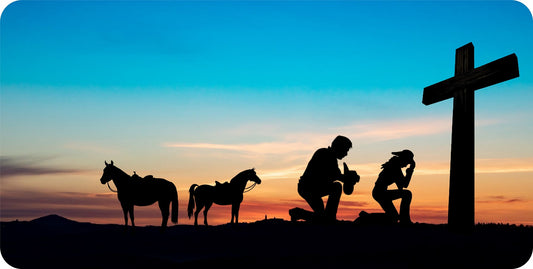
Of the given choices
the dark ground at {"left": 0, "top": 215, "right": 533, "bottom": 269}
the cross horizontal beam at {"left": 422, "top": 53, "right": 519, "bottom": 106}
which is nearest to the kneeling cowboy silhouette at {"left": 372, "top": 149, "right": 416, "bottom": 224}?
the dark ground at {"left": 0, "top": 215, "right": 533, "bottom": 269}

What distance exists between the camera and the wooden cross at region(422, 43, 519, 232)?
12758mm

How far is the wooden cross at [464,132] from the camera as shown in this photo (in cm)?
1276

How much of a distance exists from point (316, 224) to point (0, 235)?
27.7 feet

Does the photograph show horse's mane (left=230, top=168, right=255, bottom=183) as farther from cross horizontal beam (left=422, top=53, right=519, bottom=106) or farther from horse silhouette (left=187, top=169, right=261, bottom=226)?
cross horizontal beam (left=422, top=53, right=519, bottom=106)

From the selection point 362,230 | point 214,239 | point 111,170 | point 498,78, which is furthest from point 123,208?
point 498,78

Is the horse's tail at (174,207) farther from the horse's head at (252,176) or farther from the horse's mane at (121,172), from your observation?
the horse's head at (252,176)

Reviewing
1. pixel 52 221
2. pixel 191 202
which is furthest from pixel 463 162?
pixel 52 221

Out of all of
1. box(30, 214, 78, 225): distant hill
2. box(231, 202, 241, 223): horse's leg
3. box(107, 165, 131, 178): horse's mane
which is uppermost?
box(107, 165, 131, 178): horse's mane

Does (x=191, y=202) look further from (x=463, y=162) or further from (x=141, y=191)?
(x=463, y=162)

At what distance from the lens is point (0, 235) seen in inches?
599

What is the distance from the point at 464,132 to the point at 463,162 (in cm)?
68

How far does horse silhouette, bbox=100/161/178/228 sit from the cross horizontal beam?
7.05 metres

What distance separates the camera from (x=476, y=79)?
1295 centimetres

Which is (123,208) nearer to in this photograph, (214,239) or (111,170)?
(111,170)
